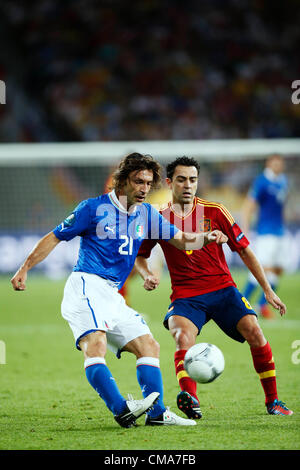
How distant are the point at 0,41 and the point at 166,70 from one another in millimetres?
5565

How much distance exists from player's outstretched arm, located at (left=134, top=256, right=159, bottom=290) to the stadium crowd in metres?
15.5

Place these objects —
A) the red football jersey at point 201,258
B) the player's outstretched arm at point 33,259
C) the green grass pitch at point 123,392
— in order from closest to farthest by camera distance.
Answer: the green grass pitch at point 123,392 < the player's outstretched arm at point 33,259 < the red football jersey at point 201,258

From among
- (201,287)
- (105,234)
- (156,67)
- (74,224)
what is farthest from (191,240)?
(156,67)

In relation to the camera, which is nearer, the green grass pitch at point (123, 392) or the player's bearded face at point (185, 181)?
the green grass pitch at point (123, 392)

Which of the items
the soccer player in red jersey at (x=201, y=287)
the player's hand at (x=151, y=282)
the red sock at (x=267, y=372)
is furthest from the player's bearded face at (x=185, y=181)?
the red sock at (x=267, y=372)

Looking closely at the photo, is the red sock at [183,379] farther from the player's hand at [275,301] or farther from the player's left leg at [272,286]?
the player's left leg at [272,286]

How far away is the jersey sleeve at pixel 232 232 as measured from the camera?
17.4 feet

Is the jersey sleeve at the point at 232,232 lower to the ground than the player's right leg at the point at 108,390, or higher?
higher

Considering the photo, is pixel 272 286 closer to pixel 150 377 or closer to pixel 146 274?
pixel 146 274

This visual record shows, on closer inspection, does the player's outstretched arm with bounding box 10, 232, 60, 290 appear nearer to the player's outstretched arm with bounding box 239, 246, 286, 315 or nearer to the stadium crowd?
the player's outstretched arm with bounding box 239, 246, 286, 315

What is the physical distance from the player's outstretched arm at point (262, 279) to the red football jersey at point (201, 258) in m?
0.12

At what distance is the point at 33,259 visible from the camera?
15.6 feet

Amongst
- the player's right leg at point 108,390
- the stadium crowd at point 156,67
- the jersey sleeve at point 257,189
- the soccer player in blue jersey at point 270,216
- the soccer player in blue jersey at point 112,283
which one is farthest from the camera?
the stadium crowd at point 156,67

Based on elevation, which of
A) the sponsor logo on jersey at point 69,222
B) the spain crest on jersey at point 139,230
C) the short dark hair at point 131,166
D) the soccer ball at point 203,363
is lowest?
the soccer ball at point 203,363
